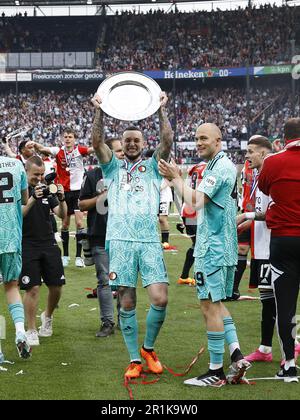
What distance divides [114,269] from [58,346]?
4.98 ft

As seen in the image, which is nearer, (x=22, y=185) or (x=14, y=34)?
(x=22, y=185)

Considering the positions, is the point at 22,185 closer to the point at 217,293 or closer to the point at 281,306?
the point at 217,293

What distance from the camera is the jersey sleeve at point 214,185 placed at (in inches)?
229

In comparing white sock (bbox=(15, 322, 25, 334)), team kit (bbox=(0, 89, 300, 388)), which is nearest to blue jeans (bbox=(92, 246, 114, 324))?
team kit (bbox=(0, 89, 300, 388))

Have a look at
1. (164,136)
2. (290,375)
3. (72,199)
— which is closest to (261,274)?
(290,375)

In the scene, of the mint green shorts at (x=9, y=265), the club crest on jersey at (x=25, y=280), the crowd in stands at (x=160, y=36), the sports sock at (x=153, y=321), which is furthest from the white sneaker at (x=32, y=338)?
the crowd in stands at (x=160, y=36)

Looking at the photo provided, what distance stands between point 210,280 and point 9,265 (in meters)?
1.90

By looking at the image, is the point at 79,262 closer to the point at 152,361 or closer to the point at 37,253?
the point at 37,253

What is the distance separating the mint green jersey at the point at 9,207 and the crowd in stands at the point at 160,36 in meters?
46.1

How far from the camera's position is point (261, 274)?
6.73m

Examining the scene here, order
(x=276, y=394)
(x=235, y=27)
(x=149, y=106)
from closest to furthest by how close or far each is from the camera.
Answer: (x=276, y=394)
(x=149, y=106)
(x=235, y=27)

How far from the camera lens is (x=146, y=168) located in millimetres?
6371
